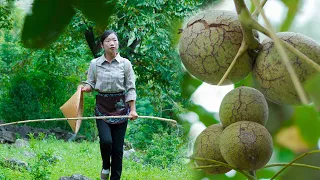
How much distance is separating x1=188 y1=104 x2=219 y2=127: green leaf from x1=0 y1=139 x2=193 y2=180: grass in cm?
297

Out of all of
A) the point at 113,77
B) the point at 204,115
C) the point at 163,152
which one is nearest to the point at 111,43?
the point at 113,77

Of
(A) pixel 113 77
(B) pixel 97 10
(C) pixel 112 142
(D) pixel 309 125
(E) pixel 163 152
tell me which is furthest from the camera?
(E) pixel 163 152

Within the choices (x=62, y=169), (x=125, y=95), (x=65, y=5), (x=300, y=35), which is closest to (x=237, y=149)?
(x=300, y=35)

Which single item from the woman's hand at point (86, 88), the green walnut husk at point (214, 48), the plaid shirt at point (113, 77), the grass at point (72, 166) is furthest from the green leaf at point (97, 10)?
the grass at point (72, 166)

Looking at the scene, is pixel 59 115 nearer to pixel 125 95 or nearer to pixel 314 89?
pixel 125 95

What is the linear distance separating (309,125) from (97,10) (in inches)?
9.9

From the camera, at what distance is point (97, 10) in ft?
1.33

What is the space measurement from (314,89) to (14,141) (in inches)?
249

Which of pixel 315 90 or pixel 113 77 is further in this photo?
pixel 113 77

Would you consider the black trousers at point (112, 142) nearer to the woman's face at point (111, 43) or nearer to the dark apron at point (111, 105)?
the dark apron at point (111, 105)

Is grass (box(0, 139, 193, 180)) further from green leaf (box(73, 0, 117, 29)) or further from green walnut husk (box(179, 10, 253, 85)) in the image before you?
green leaf (box(73, 0, 117, 29))

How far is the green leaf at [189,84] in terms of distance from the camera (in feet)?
2.71

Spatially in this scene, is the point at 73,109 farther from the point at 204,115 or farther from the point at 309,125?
the point at 309,125

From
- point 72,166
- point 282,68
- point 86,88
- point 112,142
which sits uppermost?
point 282,68
